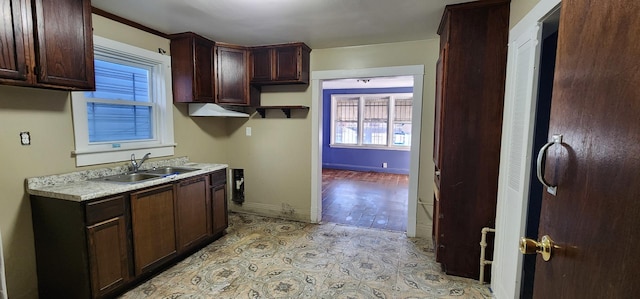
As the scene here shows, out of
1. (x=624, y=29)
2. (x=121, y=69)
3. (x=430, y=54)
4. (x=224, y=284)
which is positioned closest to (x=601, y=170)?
(x=624, y=29)

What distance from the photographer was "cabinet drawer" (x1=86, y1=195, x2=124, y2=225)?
77.9 inches

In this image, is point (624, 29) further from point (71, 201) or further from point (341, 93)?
point (341, 93)

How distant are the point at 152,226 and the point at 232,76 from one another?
191 cm

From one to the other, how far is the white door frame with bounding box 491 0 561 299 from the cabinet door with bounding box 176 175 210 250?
8.84 feet

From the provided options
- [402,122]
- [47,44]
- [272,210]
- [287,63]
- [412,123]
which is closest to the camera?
[47,44]

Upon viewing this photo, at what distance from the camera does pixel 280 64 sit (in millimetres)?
3535

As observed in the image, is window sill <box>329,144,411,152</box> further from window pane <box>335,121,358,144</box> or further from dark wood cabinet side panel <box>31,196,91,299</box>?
dark wood cabinet side panel <box>31,196,91,299</box>

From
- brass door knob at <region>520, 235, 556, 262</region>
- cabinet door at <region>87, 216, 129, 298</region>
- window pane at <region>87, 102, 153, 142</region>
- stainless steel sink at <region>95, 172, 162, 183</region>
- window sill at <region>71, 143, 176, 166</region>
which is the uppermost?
window pane at <region>87, 102, 153, 142</region>

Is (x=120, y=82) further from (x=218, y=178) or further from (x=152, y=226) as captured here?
(x=152, y=226)

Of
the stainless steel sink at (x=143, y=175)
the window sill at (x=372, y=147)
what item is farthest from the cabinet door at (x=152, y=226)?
the window sill at (x=372, y=147)

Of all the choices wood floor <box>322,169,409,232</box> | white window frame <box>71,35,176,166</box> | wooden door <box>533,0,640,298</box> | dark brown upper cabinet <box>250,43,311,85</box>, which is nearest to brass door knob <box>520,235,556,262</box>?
wooden door <box>533,0,640,298</box>

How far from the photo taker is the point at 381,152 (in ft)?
25.3

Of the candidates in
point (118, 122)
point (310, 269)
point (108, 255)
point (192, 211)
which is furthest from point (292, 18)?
point (108, 255)

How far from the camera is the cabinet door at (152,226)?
2.31 m
